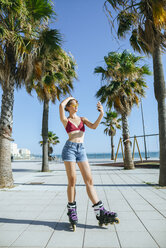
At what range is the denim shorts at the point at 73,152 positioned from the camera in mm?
3311

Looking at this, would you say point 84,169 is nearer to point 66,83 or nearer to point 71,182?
point 71,182

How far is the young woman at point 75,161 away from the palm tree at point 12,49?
15.4ft

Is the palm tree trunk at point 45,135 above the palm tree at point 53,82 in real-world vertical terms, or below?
below

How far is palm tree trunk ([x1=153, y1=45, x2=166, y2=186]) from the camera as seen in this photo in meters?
6.99

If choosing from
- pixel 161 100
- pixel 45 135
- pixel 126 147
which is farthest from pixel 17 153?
pixel 161 100

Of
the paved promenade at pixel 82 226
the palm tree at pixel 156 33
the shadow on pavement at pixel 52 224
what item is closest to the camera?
the paved promenade at pixel 82 226

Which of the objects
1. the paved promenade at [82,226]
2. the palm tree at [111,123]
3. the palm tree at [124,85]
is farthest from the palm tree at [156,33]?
the palm tree at [111,123]

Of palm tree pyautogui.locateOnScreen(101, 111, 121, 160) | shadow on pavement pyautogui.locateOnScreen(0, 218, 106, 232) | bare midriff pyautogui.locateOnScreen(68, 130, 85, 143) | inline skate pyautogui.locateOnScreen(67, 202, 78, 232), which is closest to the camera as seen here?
inline skate pyautogui.locateOnScreen(67, 202, 78, 232)

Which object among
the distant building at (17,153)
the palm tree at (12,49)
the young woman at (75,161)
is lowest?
the distant building at (17,153)

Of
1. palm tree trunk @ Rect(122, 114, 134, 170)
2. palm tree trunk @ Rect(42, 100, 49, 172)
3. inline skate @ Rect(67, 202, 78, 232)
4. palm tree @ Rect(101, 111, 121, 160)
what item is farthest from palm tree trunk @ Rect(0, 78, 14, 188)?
palm tree @ Rect(101, 111, 121, 160)

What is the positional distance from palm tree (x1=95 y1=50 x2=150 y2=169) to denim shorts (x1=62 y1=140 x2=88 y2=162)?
11.1 meters

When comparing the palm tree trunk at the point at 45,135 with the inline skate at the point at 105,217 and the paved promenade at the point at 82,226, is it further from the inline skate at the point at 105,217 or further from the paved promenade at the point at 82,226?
the inline skate at the point at 105,217

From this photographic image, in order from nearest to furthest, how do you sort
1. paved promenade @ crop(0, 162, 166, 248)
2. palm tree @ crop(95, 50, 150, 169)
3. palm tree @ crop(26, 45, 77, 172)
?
paved promenade @ crop(0, 162, 166, 248) < palm tree @ crop(26, 45, 77, 172) < palm tree @ crop(95, 50, 150, 169)

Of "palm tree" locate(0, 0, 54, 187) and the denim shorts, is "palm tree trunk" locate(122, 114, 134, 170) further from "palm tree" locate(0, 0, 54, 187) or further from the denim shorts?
the denim shorts
